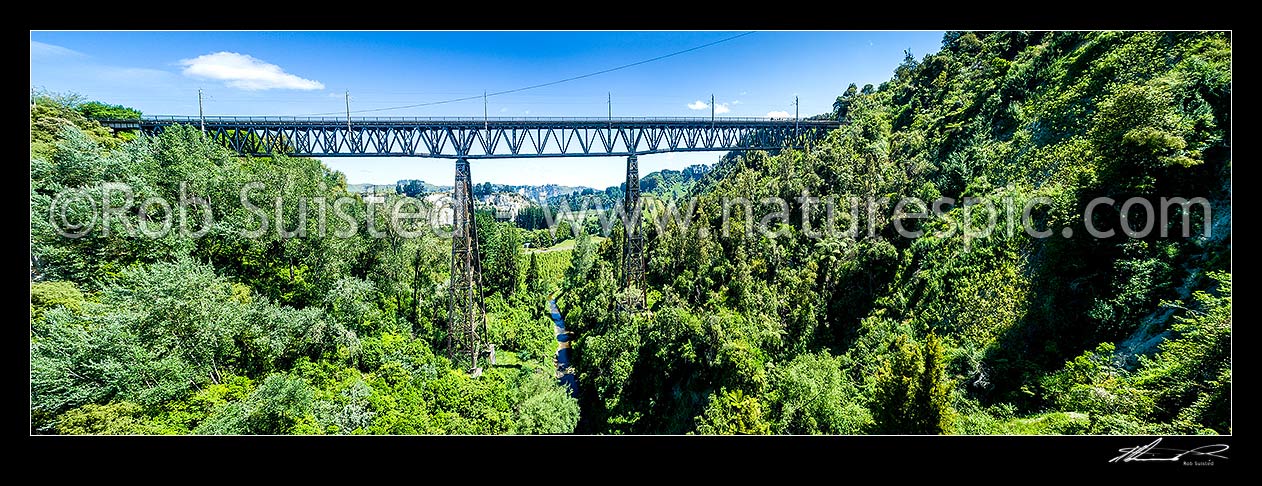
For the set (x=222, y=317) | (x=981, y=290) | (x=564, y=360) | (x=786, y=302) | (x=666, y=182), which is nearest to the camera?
(x=222, y=317)

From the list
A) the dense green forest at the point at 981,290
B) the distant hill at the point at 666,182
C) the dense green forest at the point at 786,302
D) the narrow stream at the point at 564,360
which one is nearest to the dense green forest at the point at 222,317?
the dense green forest at the point at 786,302

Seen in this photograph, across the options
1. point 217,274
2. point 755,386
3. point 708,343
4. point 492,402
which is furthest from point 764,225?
point 217,274
